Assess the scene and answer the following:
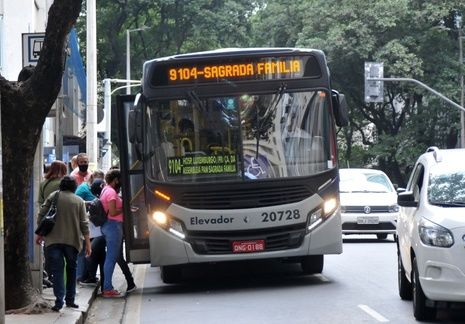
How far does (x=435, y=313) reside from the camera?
407 inches

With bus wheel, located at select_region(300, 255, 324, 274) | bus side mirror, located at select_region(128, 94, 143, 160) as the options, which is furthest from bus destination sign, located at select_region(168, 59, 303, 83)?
bus wheel, located at select_region(300, 255, 324, 274)

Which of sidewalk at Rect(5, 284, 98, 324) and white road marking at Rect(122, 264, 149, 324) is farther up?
sidewalk at Rect(5, 284, 98, 324)

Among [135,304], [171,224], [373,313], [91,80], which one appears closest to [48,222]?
[135,304]

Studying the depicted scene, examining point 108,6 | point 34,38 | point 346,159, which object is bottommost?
point 346,159

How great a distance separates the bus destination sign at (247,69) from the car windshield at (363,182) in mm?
8732

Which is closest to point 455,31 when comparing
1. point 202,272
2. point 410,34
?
point 410,34

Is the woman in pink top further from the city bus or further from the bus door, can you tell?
the city bus

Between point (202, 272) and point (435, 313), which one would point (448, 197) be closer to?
point (435, 313)

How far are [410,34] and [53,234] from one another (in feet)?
117

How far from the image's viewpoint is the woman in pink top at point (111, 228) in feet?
44.6

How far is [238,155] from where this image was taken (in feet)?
44.7

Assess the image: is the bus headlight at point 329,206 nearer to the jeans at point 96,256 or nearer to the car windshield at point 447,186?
the car windshield at point 447,186

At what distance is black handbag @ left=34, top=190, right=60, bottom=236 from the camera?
1110 cm

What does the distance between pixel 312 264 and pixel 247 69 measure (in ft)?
10.6
